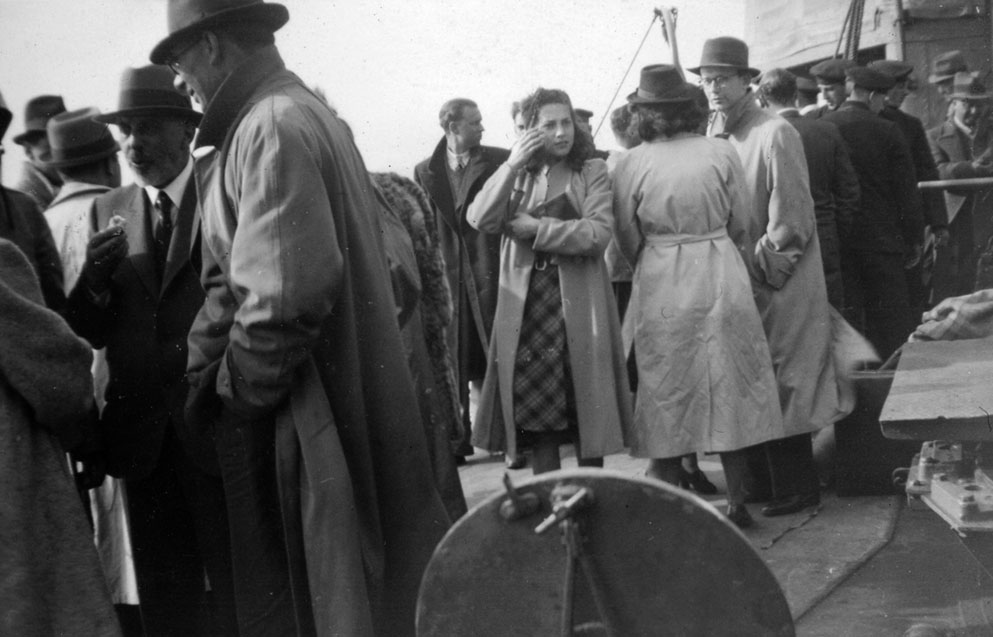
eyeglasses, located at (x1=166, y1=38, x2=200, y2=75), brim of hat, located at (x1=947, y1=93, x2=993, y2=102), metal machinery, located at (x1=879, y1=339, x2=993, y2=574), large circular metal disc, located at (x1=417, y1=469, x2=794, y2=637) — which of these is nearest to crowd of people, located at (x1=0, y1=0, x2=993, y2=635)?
eyeglasses, located at (x1=166, y1=38, x2=200, y2=75)

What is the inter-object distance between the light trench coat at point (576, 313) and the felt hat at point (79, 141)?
1.60m

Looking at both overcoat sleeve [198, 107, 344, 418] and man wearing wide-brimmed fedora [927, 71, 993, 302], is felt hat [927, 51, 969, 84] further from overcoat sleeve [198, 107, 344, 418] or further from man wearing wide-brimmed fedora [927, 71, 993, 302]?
overcoat sleeve [198, 107, 344, 418]

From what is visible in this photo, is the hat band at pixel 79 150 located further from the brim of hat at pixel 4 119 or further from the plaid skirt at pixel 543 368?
the plaid skirt at pixel 543 368

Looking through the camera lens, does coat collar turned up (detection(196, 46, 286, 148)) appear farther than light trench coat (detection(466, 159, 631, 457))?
No

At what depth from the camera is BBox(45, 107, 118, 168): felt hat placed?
472 centimetres

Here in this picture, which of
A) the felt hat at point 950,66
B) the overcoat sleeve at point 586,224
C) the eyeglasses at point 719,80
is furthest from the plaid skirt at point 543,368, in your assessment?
the felt hat at point 950,66

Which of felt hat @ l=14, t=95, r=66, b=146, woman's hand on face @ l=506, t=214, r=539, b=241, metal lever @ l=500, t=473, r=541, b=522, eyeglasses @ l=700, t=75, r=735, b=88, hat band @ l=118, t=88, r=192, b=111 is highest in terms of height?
hat band @ l=118, t=88, r=192, b=111

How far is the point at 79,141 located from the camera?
15.6 ft

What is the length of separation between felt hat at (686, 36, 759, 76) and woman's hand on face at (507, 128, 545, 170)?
112cm

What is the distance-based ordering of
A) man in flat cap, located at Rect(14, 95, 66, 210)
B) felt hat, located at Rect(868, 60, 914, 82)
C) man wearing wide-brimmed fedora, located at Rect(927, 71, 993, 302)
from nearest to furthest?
1. man in flat cap, located at Rect(14, 95, 66, 210)
2. felt hat, located at Rect(868, 60, 914, 82)
3. man wearing wide-brimmed fedora, located at Rect(927, 71, 993, 302)

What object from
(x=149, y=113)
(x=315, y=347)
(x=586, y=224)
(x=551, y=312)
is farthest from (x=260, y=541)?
(x=586, y=224)

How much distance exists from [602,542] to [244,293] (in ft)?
4.20

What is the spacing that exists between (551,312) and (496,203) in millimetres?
540

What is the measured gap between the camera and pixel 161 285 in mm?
3705
